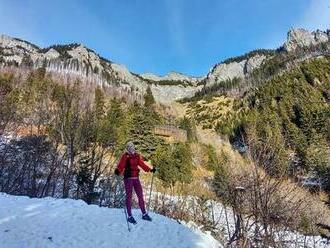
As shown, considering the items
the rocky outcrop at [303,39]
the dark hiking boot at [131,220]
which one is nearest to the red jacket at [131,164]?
the dark hiking boot at [131,220]

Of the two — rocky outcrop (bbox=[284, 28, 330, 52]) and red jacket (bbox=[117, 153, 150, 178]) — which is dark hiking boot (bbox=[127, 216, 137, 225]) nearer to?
red jacket (bbox=[117, 153, 150, 178])

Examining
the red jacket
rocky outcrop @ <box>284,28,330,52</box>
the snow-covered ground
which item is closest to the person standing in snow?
the red jacket

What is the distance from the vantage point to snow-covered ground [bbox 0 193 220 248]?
11414 mm

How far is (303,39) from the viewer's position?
19575 centimetres

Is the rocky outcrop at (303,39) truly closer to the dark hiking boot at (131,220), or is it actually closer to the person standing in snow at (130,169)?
the person standing in snow at (130,169)

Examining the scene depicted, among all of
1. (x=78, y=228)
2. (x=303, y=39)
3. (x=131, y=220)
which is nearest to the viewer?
(x=78, y=228)

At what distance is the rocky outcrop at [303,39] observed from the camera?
18950 cm

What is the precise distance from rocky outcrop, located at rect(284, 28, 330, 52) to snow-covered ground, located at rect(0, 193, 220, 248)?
18310 centimetres

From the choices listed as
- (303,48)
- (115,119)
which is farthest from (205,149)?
(303,48)

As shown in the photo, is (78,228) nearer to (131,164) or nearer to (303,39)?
(131,164)

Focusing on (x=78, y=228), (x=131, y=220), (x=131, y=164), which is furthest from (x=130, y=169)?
(x=78, y=228)

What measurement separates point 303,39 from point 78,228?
19843 cm

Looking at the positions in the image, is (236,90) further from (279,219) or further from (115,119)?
(279,219)

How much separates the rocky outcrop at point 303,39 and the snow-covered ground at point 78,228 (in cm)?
18310
